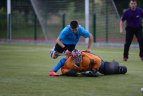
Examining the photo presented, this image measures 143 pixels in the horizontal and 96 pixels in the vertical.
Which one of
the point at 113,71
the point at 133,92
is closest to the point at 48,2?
the point at 113,71

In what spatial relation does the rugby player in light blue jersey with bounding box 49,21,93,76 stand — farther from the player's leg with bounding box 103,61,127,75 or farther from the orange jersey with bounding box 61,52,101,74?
the player's leg with bounding box 103,61,127,75

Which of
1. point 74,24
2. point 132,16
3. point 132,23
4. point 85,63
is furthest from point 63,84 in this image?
point 132,23

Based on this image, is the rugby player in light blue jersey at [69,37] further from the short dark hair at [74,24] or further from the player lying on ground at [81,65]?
the player lying on ground at [81,65]

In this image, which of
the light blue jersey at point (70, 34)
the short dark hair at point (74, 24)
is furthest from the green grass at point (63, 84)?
the short dark hair at point (74, 24)

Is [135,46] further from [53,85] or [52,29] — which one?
[53,85]

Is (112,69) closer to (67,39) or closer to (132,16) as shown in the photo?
(67,39)

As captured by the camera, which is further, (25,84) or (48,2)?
(48,2)

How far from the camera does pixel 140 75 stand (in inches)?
514

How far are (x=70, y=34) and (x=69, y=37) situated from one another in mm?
142

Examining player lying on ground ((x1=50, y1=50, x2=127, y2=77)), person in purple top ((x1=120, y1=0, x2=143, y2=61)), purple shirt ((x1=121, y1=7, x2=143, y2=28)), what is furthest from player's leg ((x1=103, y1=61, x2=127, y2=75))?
purple shirt ((x1=121, y1=7, x2=143, y2=28))

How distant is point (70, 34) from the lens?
513 inches

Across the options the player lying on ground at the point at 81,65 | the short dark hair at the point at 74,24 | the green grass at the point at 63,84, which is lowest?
the green grass at the point at 63,84

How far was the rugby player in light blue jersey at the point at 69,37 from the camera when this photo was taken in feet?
42.4

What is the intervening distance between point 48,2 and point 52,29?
5.34 feet
